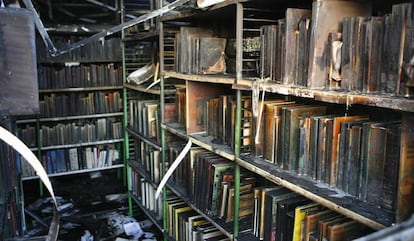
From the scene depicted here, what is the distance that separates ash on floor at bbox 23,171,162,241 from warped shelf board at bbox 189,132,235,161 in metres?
1.47

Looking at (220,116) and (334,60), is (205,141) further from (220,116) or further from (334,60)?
(334,60)

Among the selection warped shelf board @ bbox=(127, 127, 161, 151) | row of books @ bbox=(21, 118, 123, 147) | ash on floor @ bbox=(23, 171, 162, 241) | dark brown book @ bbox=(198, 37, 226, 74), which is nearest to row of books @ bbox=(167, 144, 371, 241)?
warped shelf board @ bbox=(127, 127, 161, 151)

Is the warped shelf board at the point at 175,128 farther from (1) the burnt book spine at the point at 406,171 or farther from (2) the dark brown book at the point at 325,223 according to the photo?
(1) the burnt book spine at the point at 406,171

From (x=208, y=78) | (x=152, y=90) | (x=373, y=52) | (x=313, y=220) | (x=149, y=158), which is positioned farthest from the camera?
(x=149, y=158)

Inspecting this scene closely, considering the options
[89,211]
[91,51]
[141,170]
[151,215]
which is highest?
[91,51]

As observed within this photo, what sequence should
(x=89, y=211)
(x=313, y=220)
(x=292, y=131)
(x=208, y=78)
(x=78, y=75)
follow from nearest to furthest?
(x=313, y=220), (x=292, y=131), (x=208, y=78), (x=89, y=211), (x=78, y=75)

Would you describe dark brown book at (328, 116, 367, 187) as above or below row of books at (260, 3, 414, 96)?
below

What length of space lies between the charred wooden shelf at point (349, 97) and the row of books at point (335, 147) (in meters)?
0.11

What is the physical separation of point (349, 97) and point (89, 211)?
343 cm

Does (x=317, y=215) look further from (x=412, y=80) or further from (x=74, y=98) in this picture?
(x=74, y=98)

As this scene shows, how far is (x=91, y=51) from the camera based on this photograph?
424 cm

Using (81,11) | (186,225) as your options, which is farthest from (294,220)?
(81,11)

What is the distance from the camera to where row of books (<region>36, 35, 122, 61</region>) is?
4.12m

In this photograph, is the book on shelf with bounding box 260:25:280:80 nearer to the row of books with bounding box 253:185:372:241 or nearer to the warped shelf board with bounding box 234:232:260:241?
the row of books with bounding box 253:185:372:241
